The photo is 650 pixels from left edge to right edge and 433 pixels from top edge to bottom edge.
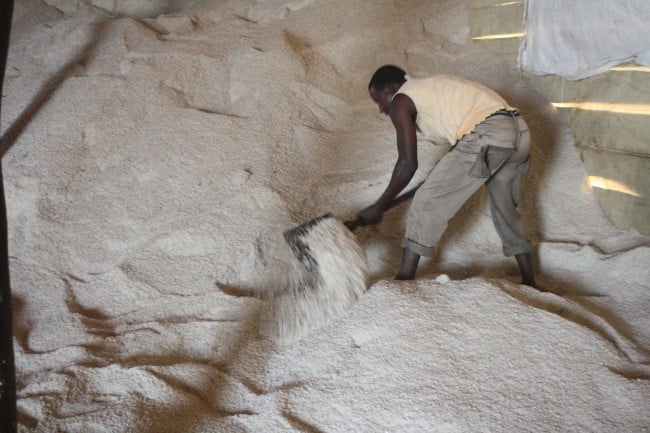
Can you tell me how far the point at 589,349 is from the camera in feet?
5.71

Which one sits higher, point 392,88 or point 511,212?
point 392,88

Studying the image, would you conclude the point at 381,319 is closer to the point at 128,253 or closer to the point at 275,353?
the point at 275,353

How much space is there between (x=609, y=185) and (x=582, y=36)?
29.5 inches

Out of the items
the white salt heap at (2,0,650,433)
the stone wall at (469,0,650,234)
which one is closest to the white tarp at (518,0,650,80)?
the stone wall at (469,0,650,234)

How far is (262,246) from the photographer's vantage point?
2.59 m

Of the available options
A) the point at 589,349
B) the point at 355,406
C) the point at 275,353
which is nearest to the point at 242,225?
the point at 275,353

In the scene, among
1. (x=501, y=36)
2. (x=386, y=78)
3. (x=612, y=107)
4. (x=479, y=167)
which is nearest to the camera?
(x=479, y=167)

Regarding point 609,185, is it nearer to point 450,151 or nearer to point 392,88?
point 450,151

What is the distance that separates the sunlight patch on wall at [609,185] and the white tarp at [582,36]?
530mm

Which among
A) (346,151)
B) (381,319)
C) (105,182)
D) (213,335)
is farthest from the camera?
(346,151)

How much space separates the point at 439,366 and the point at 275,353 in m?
0.65

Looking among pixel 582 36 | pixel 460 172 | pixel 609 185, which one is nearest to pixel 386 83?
pixel 460 172

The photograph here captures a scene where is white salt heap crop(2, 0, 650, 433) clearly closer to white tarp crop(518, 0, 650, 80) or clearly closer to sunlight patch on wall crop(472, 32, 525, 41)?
sunlight patch on wall crop(472, 32, 525, 41)

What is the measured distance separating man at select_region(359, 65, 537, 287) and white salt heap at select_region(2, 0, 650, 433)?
0.24 m
